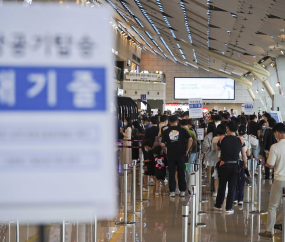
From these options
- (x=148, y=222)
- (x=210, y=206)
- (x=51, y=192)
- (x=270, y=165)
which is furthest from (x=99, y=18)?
(x=210, y=206)

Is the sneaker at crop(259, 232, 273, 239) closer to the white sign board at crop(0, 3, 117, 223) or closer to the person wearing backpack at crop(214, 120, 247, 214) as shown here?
the person wearing backpack at crop(214, 120, 247, 214)

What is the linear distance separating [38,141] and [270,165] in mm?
5350

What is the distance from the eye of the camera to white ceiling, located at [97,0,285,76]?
15901 mm

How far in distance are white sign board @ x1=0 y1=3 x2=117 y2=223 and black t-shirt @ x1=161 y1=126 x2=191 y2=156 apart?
323 inches

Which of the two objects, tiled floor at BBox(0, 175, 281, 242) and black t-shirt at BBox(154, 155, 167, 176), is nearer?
tiled floor at BBox(0, 175, 281, 242)

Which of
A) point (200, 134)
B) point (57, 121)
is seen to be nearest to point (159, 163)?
point (200, 134)

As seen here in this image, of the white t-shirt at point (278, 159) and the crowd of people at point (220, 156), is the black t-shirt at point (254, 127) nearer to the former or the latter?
the crowd of people at point (220, 156)

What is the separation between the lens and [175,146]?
964 cm

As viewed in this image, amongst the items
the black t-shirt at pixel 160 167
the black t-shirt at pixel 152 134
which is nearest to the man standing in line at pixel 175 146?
the black t-shirt at pixel 160 167

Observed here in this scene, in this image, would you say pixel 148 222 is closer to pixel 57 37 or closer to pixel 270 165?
pixel 270 165

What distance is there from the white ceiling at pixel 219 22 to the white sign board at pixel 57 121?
519 inches

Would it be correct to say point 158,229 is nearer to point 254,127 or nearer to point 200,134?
point 200,134

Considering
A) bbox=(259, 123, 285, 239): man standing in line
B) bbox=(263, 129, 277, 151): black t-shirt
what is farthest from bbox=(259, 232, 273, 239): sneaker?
bbox=(263, 129, 277, 151): black t-shirt

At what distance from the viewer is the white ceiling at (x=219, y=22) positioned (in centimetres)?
1590
